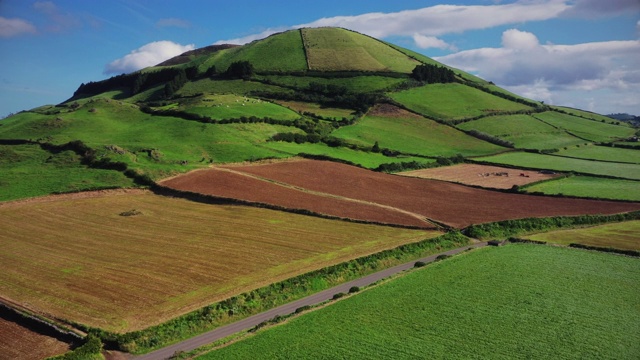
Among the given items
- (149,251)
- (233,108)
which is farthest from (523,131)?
(149,251)

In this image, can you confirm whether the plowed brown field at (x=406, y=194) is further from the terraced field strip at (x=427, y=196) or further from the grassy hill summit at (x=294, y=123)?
the grassy hill summit at (x=294, y=123)

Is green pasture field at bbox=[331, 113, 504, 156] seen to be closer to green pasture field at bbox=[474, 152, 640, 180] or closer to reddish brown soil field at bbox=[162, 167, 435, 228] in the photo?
green pasture field at bbox=[474, 152, 640, 180]

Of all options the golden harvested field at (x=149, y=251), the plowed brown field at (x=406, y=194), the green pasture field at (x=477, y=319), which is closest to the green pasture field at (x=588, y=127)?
the plowed brown field at (x=406, y=194)

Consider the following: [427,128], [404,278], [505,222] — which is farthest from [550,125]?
[404,278]

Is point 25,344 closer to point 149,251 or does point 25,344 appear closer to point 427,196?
point 149,251

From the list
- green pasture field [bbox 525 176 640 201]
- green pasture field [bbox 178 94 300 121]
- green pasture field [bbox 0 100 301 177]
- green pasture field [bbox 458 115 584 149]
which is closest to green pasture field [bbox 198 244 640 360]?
green pasture field [bbox 525 176 640 201]

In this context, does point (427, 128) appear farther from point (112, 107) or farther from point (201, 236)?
point (201, 236)

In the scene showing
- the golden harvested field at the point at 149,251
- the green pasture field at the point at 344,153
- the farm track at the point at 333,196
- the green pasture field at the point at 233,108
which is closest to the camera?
the golden harvested field at the point at 149,251
